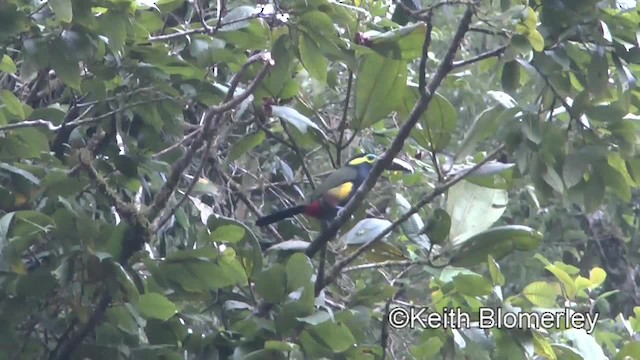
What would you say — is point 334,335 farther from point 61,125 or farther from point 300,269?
point 61,125

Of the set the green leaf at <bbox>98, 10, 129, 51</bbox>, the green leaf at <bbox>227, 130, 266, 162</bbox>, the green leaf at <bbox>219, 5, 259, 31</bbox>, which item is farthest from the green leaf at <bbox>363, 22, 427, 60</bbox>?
the green leaf at <bbox>98, 10, 129, 51</bbox>

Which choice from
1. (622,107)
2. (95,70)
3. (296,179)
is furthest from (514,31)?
(296,179)

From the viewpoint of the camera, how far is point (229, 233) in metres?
2.69

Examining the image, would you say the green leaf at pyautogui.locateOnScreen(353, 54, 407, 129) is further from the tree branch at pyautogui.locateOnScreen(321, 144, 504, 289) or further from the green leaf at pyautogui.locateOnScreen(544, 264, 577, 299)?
the green leaf at pyautogui.locateOnScreen(544, 264, 577, 299)

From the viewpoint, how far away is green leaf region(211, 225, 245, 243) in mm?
2686

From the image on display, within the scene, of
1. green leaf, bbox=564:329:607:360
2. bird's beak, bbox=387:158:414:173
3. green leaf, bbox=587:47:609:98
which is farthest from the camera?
bird's beak, bbox=387:158:414:173

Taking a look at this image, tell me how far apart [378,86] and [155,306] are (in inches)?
35.5

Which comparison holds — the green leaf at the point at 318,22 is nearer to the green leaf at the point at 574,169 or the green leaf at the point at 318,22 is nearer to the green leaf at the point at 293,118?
the green leaf at the point at 293,118

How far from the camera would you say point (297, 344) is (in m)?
2.47

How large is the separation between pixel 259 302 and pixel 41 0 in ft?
3.67

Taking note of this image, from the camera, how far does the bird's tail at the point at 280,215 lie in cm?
367

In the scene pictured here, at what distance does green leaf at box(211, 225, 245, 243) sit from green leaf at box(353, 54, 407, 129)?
52cm

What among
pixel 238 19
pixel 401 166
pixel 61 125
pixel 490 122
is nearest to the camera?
pixel 490 122

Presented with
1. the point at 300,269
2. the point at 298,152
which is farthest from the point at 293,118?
the point at 300,269
